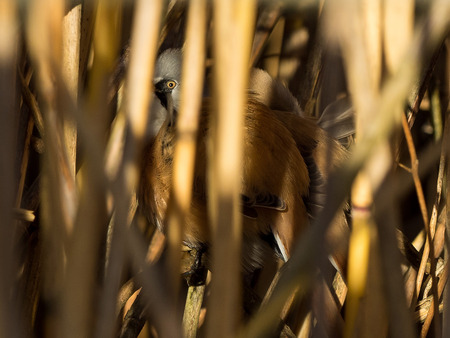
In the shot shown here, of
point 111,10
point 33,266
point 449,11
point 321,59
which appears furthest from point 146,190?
point 449,11

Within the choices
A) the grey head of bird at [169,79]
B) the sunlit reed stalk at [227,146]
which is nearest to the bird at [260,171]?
the grey head of bird at [169,79]

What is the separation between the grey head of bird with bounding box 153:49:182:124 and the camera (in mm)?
1370

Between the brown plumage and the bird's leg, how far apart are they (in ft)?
0.13

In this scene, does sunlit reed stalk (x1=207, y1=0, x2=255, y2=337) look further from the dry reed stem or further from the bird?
the bird

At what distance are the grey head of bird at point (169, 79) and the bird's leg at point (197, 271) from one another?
0.30 meters

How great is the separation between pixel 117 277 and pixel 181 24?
36.4 inches

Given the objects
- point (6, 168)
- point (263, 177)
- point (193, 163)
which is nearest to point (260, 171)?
point (263, 177)

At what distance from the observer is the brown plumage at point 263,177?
4.21ft

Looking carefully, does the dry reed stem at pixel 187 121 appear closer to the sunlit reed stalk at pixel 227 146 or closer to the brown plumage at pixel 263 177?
the sunlit reed stalk at pixel 227 146

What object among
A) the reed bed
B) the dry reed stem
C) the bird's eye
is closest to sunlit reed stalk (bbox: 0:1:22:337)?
the reed bed

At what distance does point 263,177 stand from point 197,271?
0.27 m

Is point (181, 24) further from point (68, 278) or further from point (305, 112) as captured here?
point (68, 278)

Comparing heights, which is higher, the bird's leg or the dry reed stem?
the dry reed stem

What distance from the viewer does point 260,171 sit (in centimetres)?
128
